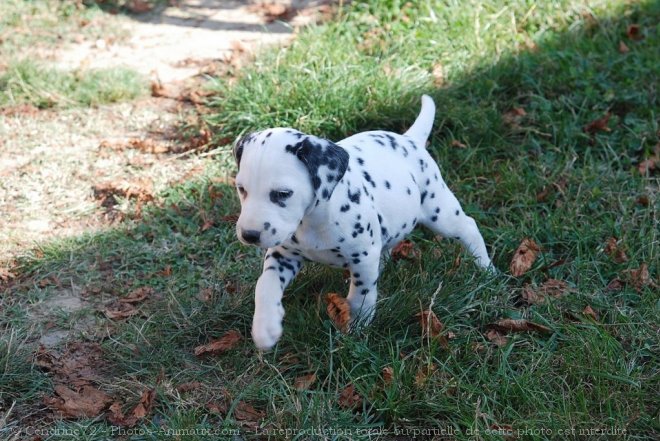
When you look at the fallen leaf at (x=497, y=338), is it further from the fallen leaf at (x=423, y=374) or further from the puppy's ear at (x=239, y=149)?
the puppy's ear at (x=239, y=149)

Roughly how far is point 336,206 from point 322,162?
34 cm

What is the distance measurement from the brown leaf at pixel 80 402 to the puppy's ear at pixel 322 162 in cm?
147

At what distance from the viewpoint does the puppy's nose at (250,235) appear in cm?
356

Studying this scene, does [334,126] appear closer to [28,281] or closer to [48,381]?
[28,281]

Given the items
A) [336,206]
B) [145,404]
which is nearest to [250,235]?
[336,206]

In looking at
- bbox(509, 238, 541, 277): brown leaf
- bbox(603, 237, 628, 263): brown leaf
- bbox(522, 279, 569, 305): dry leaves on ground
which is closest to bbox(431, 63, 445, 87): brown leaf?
bbox(509, 238, 541, 277): brown leaf

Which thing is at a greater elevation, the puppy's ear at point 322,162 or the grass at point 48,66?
the puppy's ear at point 322,162

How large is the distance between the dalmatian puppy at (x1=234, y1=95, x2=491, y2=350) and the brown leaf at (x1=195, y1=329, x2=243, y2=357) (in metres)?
0.49

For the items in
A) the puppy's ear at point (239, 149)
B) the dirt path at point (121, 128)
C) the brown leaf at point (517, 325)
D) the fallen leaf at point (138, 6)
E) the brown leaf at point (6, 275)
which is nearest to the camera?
the puppy's ear at point (239, 149)

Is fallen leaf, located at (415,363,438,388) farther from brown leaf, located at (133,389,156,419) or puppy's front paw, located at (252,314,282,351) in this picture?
brown leaf, located at (133,389,156,419)

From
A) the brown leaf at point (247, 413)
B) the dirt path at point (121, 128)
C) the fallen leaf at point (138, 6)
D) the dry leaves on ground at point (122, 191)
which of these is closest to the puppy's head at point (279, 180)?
the brown leaf at point (247, 413)

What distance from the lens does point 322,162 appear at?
373 cm

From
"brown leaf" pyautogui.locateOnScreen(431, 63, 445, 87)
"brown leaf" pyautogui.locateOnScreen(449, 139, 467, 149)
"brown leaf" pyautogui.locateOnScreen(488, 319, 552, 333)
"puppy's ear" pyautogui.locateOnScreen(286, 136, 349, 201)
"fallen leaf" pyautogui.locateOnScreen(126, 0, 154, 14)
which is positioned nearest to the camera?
"puppy's ear" pyautogui.locateOnScreen(286, 136, 349, 201)

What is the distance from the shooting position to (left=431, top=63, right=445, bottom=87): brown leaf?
22.8 ft
